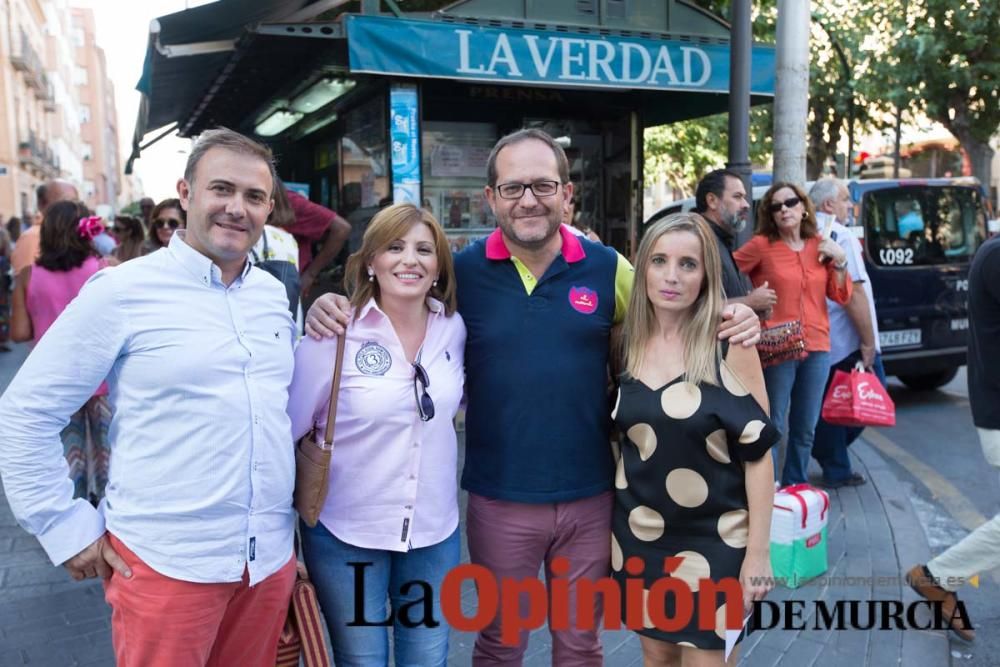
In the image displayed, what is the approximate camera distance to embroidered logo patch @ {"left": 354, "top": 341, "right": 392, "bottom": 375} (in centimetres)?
225

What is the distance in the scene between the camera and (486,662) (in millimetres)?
2557

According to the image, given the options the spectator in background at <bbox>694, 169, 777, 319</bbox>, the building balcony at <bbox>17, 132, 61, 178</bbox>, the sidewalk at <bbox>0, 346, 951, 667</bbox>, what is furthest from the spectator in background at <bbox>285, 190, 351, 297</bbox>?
the building balcony at <bbox>17, 132, 61, 178</bbox>

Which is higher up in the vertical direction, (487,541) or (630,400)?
(630,400)

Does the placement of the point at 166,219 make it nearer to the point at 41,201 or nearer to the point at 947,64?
the point at 41,201

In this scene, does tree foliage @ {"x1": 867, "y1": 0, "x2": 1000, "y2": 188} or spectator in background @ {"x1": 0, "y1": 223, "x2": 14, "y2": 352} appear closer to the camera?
spectator in background @ {"x1": 0, "y1": 223, "x2": 14, "y2": 352}

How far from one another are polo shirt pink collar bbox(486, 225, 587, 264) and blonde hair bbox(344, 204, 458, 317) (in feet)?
0.47

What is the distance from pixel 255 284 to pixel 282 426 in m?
0.37

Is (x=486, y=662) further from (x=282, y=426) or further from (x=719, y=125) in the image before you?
(x=719, y=125)

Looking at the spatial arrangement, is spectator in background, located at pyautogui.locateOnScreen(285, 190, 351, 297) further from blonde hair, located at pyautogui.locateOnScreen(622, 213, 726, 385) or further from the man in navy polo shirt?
blonde hair, located at pyautogui.locateOnScreen(622, 213, 726, 385)

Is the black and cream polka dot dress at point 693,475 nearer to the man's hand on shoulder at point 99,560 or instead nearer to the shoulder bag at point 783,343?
the man's hand on shoulder at point 99,560

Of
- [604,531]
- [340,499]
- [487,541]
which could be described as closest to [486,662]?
A: [487,541]

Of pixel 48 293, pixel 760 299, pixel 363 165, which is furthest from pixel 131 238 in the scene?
pixel 760 299

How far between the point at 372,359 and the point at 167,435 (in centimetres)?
59

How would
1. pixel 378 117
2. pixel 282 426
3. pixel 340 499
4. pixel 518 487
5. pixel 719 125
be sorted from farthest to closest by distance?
1. pixel 719 125
2. pixel 378 117
3. pixel 518 487
4. pixel 340 499
5. pixel 282 426
